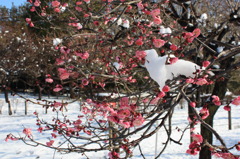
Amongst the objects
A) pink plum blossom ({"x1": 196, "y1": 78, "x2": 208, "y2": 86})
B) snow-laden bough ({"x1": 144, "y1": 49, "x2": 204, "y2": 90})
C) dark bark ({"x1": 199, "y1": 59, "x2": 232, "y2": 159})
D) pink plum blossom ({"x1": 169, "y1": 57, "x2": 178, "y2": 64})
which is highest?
pink plum blossom ({"x1": 169, "y1": 57, "x2": 178, "y2": 64})

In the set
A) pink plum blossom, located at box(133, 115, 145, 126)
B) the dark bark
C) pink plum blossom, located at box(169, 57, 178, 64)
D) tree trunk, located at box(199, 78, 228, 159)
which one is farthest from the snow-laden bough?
tree trunk, located at box(199, 78, 228, 159)

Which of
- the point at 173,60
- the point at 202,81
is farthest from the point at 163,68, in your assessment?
the point at 202,81

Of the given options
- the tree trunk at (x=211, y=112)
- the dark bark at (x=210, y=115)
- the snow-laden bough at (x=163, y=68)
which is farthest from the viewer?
the tree trunk at (x=211, y=112)

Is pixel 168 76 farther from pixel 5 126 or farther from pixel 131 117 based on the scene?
pixel 5 126

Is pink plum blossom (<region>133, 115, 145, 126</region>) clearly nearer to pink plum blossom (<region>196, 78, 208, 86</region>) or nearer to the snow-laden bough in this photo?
the snow-laden bough

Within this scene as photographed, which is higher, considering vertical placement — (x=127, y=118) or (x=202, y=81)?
(x=202, y=81)

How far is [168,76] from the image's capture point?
60.4 inches

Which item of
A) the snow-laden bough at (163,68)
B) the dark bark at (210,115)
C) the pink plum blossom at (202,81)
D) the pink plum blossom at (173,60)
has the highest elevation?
the pink plum blossom at (173,60)

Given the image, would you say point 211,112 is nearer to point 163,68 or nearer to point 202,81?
point 202,81

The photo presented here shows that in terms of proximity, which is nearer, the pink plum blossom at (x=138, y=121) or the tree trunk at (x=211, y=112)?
the pink plum blossom at (x=138, y=121)

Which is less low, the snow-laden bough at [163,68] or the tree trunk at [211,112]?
the snow-laden bough at [163,68]

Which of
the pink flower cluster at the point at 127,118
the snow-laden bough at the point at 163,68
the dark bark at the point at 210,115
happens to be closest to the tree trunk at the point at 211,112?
the dark bark at the point at 210,115

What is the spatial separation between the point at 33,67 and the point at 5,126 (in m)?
7.32

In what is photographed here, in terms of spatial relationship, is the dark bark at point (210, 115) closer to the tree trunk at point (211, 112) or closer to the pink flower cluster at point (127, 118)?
the tree trunk at point (211, 112)
